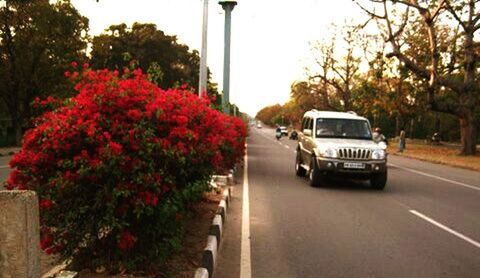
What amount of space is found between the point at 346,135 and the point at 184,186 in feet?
32.0

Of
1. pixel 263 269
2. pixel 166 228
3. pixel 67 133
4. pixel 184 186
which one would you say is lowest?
pixel 263 269

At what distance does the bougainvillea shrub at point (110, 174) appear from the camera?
538 cm

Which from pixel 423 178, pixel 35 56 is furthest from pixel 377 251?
pixel 35 56

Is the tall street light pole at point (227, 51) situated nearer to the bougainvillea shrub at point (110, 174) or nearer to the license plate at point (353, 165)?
the license plate at point (353, 165)

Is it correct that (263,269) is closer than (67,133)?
No

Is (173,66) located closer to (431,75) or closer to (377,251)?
(431,75)

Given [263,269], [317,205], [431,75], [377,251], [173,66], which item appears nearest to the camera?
[263,269]

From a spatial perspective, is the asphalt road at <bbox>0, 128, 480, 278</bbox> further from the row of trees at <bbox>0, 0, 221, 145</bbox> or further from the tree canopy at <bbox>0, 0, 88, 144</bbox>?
the tree canopy at <bbox>0, 0, 88, 144</bbox>

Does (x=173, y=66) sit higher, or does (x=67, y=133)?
(x=173, y=66)

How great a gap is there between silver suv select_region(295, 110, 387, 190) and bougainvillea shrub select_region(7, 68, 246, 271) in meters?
8.31

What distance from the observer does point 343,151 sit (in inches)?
545

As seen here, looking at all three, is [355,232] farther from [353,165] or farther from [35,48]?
[35,48]

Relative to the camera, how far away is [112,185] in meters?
5.47

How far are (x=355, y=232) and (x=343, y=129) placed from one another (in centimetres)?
687
